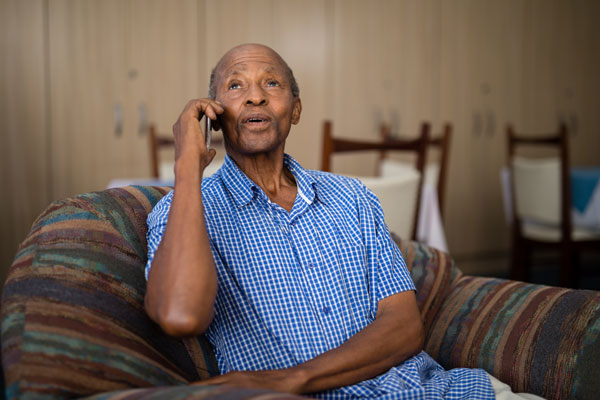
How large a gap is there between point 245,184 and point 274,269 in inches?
7.8

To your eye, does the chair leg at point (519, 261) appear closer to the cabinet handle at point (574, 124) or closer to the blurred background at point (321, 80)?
the blurred background at point (321, 80)

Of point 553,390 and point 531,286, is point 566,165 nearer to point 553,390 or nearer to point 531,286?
point 531,286

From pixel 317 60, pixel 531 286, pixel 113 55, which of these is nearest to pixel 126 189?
pixel 531 286

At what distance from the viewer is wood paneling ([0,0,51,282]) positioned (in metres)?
3.37

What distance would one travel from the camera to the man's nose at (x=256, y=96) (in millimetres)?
1232

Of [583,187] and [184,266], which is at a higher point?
[184,266]

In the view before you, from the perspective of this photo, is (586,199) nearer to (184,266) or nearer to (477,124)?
(477,124)

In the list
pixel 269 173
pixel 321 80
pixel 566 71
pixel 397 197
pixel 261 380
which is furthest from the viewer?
pixel 566 71

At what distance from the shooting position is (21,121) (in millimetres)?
3430

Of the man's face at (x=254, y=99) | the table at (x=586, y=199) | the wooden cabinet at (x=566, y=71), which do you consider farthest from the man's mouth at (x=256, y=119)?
the wooden cabinet at (x=566, y=71)

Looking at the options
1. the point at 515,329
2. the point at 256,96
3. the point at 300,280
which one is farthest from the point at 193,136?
the point at 515,329

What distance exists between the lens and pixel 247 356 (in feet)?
3.53

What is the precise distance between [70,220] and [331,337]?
535 millimetres

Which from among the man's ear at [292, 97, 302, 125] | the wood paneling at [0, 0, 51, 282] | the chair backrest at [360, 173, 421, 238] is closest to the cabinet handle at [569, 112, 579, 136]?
the chair backrest at [360, 173, 421, 238]
